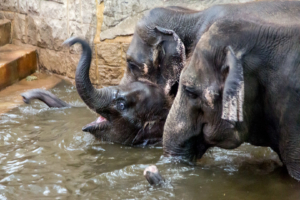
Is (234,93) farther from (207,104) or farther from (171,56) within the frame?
(171,56)

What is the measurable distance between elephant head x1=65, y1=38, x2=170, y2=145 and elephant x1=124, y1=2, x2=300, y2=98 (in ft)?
0.42

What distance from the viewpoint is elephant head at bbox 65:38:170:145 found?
4.46 m

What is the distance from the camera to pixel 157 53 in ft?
14.0

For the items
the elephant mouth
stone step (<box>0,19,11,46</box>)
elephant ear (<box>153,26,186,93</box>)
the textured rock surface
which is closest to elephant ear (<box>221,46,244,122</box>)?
elephant ear (<box>153,26,186,93</box>)

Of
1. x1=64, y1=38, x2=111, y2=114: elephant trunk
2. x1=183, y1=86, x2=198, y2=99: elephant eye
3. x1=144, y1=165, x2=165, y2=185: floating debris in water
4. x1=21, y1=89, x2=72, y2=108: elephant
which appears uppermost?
x1=183, y1=86, x2=198, y2=99: elephant eye

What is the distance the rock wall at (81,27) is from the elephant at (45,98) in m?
0.90

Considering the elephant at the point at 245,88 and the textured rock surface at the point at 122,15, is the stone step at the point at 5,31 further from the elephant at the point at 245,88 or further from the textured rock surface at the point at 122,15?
the elephant at the point at 245,88

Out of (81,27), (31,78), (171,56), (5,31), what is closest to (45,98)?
(81,27)

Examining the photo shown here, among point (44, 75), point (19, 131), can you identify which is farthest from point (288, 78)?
point (44, 75)

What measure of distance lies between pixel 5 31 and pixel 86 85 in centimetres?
388

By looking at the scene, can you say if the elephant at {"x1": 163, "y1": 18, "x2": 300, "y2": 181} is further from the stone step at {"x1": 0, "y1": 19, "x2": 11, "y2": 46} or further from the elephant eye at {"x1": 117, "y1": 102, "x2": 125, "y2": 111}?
the stone step at {"x1": 0, "y1": 19, "x2": 11, "y2": 46}

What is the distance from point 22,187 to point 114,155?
103cm

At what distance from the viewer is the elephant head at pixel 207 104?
9.57ft

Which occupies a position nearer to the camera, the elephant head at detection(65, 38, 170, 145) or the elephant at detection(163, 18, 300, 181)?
the elephant at detection(163, 18, 300, 181)
